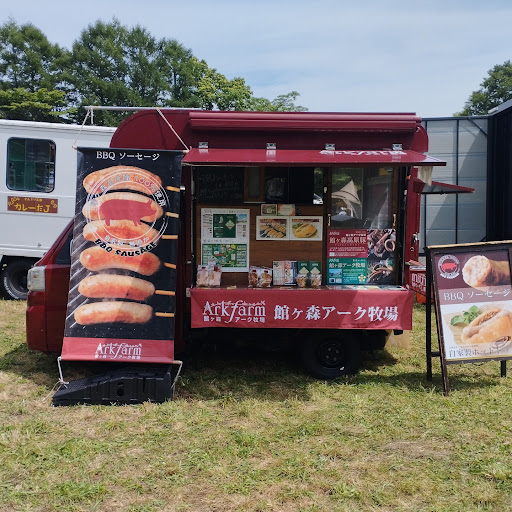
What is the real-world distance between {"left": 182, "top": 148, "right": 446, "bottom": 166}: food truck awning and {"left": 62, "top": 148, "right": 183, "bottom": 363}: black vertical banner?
0.44 meters

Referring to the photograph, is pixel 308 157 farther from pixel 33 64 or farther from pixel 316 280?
pixel 33 64

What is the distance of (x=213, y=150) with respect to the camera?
4.72m

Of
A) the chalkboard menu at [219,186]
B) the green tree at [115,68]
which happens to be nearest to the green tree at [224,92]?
the green tree at [115,68]

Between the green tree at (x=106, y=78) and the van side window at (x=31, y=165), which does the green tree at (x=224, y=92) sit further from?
the van side window at (x=31, y=165)

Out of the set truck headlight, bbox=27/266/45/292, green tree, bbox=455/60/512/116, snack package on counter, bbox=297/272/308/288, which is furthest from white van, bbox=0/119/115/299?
green tree, bbox=455/60/512/116

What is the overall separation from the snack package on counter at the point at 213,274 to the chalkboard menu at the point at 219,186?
25.1 inches

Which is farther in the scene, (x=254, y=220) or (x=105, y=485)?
(x=254, y=220)

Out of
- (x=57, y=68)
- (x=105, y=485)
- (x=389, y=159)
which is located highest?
(x=57, y=68)

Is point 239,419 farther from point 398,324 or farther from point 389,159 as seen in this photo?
point 389,159

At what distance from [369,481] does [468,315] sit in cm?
224

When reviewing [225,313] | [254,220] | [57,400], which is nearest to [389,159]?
[254,220]

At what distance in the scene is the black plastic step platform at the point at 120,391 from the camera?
14.2ft

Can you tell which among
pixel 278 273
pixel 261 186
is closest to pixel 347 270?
pixel 278 273

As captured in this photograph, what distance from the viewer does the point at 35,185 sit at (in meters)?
8.87
